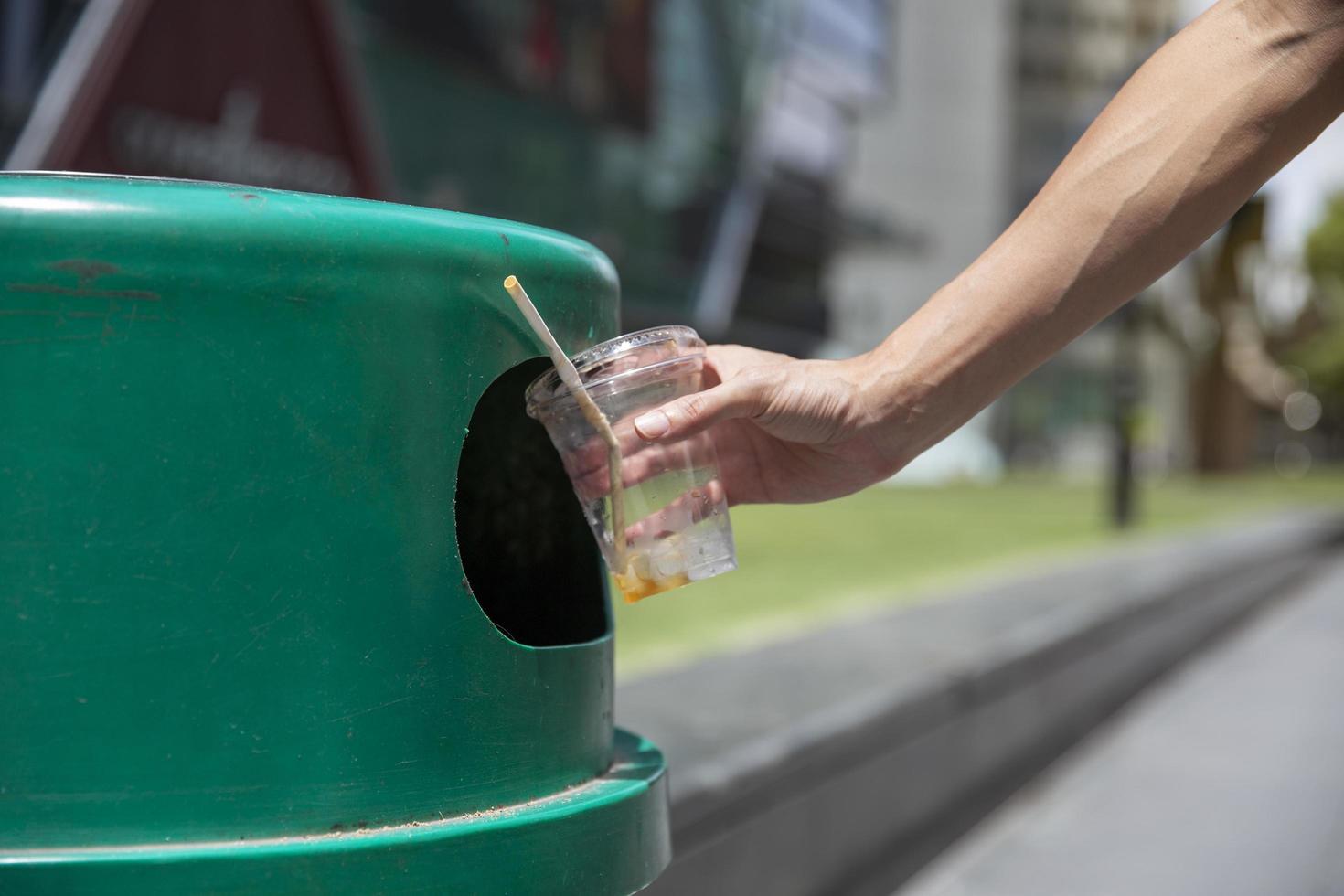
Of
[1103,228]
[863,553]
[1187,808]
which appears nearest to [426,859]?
[1103,228]

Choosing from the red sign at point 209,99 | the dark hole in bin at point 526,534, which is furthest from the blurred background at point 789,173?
the dark hole in bin at point 526,534

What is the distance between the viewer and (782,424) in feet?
5.13

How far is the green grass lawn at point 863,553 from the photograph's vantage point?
6.05 metres

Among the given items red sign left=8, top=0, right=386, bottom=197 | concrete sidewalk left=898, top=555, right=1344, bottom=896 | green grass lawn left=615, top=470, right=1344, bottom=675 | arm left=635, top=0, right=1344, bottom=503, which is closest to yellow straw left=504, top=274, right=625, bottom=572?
arm left=635, top=0, right=1344, bottom=503

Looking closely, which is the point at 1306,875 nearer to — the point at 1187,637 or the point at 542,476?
the point at 542,476

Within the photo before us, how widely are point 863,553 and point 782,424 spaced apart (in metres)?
8.92

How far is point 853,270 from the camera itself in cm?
4544

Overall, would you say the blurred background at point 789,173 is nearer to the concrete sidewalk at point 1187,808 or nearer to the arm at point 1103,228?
the concrete sidewalk at point 1187,808

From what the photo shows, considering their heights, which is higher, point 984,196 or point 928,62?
point 928,62

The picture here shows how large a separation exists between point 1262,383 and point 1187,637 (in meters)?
35.5

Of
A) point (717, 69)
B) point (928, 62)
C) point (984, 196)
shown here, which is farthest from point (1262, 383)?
point (717, 69)

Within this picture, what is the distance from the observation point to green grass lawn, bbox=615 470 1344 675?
6.05 m

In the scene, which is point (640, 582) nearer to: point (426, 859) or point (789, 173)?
point (426, 859)

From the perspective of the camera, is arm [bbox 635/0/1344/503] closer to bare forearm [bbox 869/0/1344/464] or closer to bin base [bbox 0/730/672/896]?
bare forearm [bbox 869/0/1344/464]
